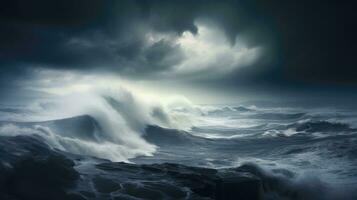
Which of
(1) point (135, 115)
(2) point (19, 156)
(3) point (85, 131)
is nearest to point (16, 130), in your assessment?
(2) point (19, 156)

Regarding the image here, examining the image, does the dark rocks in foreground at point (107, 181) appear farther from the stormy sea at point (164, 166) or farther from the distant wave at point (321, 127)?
the distant wave at point (321, 127)

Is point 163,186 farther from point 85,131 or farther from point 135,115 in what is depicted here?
point 135,115

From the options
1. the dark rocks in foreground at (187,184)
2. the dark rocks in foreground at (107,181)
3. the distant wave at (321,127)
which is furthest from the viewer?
the distant wave at (321,127)

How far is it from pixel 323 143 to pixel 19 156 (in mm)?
31029

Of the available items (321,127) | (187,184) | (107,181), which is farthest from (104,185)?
(321,127)

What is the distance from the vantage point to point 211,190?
712 inches

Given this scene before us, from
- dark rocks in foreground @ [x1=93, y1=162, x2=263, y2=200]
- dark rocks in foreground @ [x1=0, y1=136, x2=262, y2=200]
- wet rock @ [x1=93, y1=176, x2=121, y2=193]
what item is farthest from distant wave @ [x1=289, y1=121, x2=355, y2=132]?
wet rock @ [x1=93, y1=176, x2=121, y2=193]

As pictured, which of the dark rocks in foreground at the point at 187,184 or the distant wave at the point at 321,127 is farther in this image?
the distant wave at the point at 321,127

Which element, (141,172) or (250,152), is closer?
(141,172)

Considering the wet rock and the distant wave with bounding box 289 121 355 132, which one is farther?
the distant wave with bounding box 289 121 355 132

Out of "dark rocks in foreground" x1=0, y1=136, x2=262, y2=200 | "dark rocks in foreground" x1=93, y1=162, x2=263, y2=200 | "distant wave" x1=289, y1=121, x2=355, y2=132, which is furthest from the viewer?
"distant wave" x1=289, y1=121, x2=355, y2=132

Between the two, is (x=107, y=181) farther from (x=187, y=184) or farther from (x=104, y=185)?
(x=187, y=184)

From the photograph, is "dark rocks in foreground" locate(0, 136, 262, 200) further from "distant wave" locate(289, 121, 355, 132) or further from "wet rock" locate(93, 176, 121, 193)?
"distant wave" locate(289, 121, 355, 132)

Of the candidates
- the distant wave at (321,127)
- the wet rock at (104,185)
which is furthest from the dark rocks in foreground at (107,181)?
the distant wave at (321,127)
